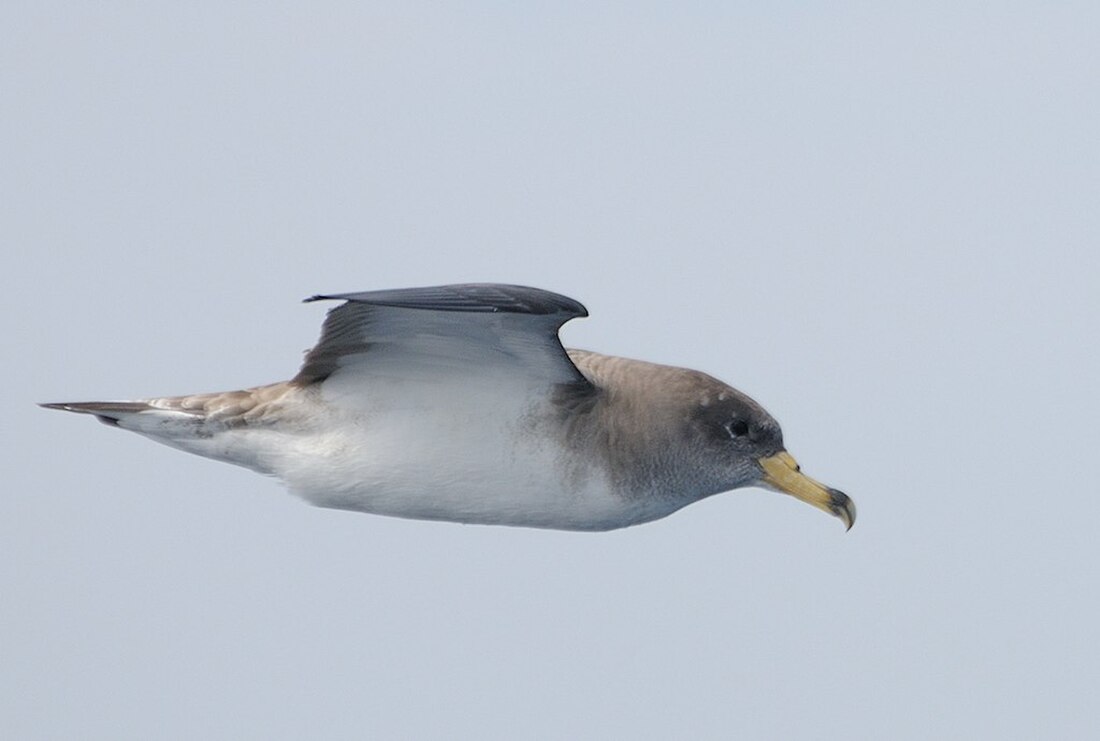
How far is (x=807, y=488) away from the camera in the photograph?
1319 centimetres

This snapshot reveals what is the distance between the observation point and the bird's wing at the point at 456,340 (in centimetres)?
1173

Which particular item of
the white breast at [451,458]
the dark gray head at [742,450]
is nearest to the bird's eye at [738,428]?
the dark gray head at [742,450]

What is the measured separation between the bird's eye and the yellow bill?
25cm

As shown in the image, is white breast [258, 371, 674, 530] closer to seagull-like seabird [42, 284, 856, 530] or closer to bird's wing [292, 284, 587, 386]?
seagull-like seabird [42, 284, 856, 530]

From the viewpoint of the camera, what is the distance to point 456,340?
1247 cm

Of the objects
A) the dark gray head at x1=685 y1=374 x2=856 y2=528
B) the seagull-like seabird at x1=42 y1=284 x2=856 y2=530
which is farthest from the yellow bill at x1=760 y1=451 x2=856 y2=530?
the seagull-like seabird at x1=42 y1=284 x2=856 y2=530

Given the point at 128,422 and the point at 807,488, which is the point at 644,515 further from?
the point at 128,422

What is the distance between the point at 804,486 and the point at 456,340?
2383mm

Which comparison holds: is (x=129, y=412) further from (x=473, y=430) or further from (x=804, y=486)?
(x=804, y=486)

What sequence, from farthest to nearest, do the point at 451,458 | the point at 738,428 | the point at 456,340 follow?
the point at 738,428, the point at 451,458, the point at 456,340

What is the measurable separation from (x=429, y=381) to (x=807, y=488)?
2.41 metres

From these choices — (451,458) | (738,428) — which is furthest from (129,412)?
(738,428)

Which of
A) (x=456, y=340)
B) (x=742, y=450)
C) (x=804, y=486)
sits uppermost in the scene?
(x=456, y=340)

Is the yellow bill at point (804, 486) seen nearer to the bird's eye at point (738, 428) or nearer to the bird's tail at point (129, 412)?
the bird's eye at point (738, 428)
